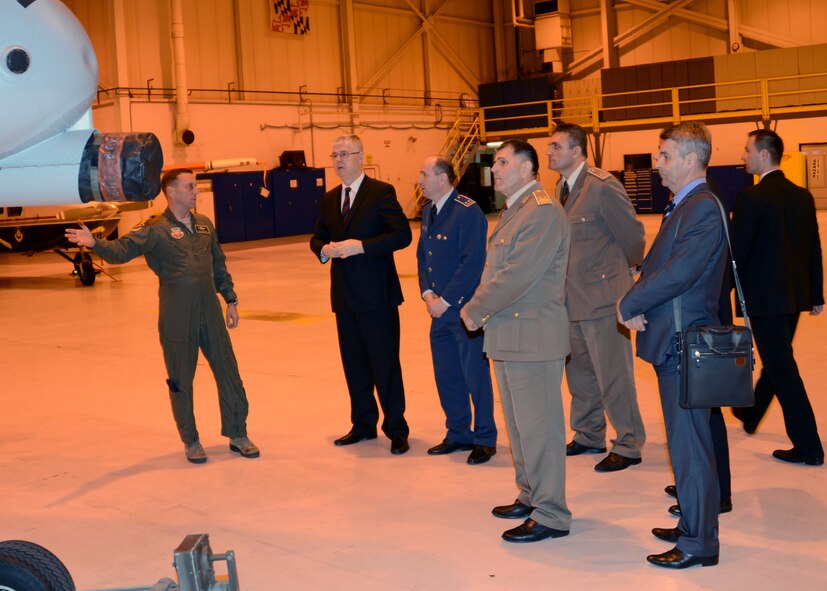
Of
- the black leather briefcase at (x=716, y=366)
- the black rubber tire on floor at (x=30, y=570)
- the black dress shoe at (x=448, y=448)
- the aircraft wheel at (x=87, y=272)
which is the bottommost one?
the black dress shoe at (x=448, y=448)

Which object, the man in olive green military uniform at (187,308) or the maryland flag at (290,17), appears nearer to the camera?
the man in olive green military uniform at (187,308)

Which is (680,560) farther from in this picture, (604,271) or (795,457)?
(604,271)

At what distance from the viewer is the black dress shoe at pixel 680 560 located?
→ 373 centimetres

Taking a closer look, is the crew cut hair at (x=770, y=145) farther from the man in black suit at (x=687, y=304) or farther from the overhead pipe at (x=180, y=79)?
the overhead pipe at (x=180, y=79)

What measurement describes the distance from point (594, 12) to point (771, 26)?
18.5 ft

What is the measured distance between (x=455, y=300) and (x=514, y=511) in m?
1.34

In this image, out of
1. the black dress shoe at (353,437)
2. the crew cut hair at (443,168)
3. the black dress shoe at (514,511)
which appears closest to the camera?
the black dress shoe at (514,511)

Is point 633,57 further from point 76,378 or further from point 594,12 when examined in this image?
point 76,378

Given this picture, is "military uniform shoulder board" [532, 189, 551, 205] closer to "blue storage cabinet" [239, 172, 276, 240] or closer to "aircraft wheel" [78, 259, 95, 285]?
"aircraft wheel" [78, 259, 95, 285]

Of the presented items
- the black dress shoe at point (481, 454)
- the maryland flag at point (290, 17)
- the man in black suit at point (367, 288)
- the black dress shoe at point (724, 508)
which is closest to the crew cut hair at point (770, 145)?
the black dress shoe at point (724, 508)

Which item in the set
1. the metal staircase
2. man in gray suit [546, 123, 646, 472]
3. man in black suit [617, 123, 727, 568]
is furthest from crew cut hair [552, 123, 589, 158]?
the metal staircase

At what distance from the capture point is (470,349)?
5.46 metres

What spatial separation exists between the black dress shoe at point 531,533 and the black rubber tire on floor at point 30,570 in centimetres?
183

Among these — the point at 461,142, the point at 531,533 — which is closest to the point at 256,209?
the point at 461,142
